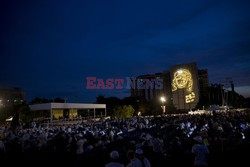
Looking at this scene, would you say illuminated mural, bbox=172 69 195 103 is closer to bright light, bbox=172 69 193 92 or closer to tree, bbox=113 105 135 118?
bright light, bbox=172 69 193 92

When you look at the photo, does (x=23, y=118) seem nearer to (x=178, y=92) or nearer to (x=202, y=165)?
(x=202, y=165)

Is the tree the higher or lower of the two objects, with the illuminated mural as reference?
lower

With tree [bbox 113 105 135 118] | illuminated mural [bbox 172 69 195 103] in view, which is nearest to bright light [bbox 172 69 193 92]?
illuminated mural [bbox 172 69 195 103]

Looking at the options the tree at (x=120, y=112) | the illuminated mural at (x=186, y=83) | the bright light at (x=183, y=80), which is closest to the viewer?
the tree at (x=120, y=112)

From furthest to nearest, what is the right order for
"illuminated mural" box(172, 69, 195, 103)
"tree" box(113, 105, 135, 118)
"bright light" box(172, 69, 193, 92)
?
"bright light" box(172, 69, 193, 92), "illuminated mural" box(172, 69, 195, 103), "tree" box(113, 105, 135, 118)

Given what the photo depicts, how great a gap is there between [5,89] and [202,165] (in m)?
111

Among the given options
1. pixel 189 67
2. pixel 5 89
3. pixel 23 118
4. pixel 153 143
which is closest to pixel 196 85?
pixel 189 67

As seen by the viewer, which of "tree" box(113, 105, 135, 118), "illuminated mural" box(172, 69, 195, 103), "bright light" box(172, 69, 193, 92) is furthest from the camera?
"bright light" box(172, 69, 193, 92)

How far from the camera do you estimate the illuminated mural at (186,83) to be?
81.4 metres

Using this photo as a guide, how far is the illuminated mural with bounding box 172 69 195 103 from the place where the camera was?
81.4 m

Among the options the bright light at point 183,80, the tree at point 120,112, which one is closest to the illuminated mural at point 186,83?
the bright light at point 183,80

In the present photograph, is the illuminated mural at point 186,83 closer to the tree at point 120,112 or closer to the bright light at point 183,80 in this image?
the bright light at point 183,80

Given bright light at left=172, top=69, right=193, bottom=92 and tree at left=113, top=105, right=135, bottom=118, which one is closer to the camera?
tree at left=113, top=105, right=135, bottom=118

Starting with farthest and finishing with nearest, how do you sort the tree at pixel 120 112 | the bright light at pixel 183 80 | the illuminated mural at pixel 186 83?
the bright light at pixel 183 80, the illuminated mural at pixel 186 83, the tree at pixel 120 112
